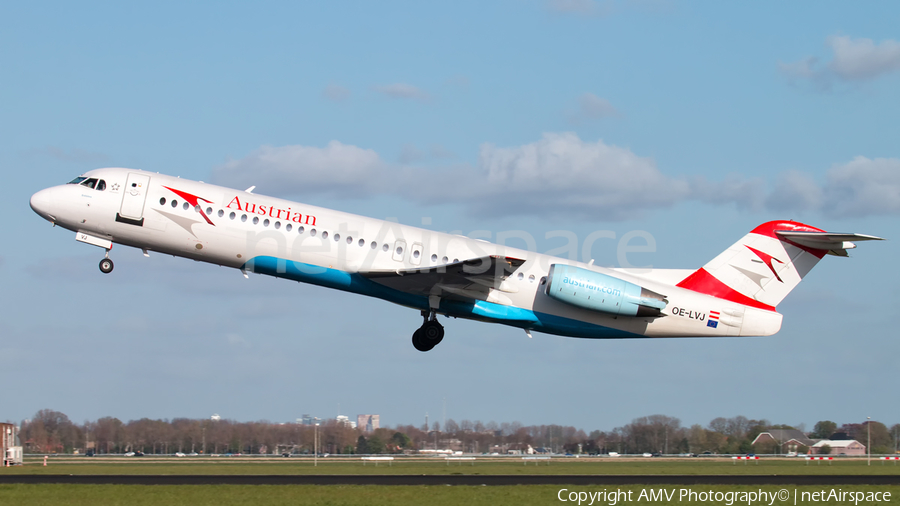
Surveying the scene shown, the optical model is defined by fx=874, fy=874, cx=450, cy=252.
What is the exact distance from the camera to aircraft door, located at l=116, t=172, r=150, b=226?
26.2 m

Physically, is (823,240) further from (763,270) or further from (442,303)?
(442,303)

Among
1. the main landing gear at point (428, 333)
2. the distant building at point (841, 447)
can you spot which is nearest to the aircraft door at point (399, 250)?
the main landing gear at point (428, 333)

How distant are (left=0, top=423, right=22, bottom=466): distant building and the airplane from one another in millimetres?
16960

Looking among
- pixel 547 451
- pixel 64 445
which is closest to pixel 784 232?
pixel 547 451

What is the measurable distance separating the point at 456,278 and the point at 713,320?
8739 millimetres

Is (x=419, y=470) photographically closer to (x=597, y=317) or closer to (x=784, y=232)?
(x=597, y=317)

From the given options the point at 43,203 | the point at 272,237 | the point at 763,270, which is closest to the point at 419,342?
the point at 272,237

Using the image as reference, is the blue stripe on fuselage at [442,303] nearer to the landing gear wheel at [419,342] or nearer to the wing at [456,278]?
the wing at [456,278]

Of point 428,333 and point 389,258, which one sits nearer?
point 389,258

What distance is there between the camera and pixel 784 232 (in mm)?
28672

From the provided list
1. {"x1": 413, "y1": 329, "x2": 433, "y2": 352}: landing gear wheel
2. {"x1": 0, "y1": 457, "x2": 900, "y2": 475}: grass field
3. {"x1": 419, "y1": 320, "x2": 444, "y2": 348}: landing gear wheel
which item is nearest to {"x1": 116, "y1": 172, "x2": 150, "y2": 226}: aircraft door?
{"x1": 413, "y1": 329, "x2": 433, "y2": 352}: landing gear wheel

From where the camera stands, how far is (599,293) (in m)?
26.5
